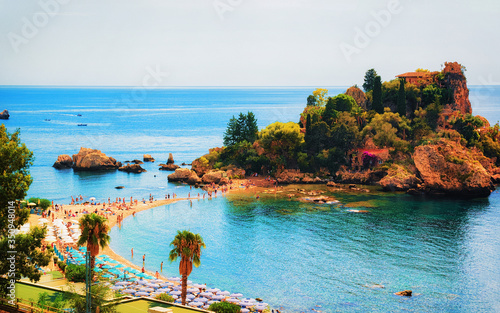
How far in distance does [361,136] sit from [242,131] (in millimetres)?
24411

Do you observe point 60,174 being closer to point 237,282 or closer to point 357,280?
point 237,282

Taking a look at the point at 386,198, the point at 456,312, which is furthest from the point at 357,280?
the point at 386,198

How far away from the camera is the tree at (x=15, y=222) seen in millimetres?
29578

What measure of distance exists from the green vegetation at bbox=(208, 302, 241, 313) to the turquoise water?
534 centimetres

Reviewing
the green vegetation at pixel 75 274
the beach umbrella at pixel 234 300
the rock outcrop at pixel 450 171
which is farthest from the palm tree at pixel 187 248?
the rock outcrop at pixel 450 171

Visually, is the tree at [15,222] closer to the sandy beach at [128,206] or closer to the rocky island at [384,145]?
the sandy beach at [128,206]

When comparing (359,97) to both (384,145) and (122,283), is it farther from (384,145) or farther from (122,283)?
(122,283)

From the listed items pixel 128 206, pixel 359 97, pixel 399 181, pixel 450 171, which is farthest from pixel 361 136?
pixel 128 206

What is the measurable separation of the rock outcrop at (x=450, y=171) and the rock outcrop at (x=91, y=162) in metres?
62.8

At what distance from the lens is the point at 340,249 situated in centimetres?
5500

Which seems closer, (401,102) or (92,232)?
(92,232)

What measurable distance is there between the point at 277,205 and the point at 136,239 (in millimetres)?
23800

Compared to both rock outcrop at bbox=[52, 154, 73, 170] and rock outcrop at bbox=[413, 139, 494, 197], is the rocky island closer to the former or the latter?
rock outcrop at bbox=[413, 139, 494, 197]

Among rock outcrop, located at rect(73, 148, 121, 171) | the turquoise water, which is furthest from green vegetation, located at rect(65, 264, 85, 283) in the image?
rock outcrop, located at rect(73, 148, 121, 171)
